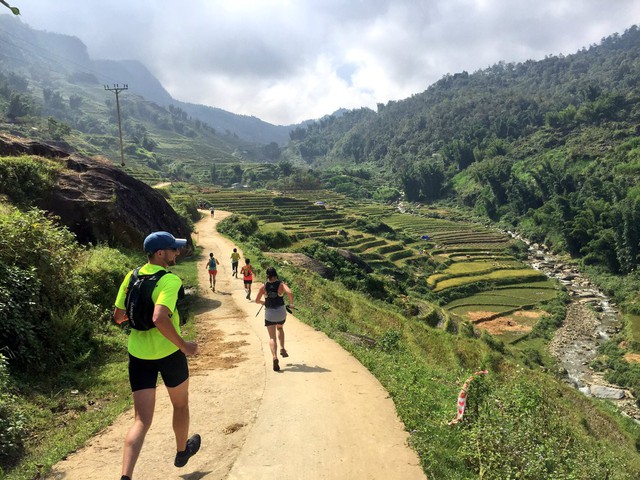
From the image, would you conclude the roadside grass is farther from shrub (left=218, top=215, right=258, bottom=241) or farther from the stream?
the stream

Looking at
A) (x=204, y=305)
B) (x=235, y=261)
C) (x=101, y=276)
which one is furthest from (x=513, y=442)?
(x=235, y=261)

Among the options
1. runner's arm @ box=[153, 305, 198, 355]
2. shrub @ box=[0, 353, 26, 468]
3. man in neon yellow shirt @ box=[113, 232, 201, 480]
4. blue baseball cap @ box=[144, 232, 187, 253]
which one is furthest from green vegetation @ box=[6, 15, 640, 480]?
blue baseball cap @ box=[144, 232, 187, 253]

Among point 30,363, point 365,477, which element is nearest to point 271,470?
point 365,477

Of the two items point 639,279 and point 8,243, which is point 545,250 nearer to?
point 639,279

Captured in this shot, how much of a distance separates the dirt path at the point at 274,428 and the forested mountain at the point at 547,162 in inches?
2518

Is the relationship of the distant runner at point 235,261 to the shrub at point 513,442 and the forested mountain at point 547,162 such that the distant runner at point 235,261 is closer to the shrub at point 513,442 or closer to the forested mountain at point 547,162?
the shrub at point 513,442

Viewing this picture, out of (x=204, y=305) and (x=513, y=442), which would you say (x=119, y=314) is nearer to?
(x=513, y=442)

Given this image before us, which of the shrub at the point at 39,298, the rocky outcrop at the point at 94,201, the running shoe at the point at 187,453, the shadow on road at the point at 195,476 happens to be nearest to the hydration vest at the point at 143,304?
the running shoe at the point at 187,453

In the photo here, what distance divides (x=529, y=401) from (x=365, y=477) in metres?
4.14

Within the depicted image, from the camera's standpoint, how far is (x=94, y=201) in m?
14.7

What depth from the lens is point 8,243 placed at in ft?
24.8

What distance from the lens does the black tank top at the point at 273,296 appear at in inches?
329

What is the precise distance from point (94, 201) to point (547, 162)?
334 feet

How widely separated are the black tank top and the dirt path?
1304 millimetres
